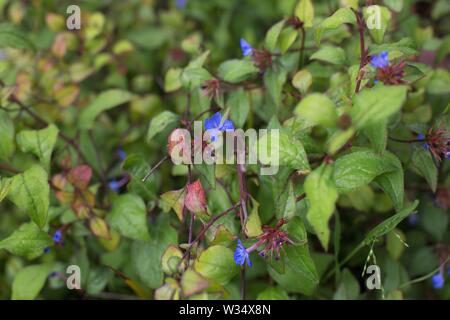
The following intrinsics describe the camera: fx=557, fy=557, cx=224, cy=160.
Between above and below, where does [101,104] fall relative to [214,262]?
above

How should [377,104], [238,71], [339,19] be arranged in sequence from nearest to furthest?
[377,104], [339,19], [238,71]

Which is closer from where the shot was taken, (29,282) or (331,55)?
(331,55)

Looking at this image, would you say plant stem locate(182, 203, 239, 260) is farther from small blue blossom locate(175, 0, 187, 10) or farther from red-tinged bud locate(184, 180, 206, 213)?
small blue blossom locate(175, 0, 187, 10)

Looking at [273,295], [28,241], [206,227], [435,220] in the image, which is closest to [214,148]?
[206,227]

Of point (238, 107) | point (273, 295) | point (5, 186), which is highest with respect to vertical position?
point (238, 107)

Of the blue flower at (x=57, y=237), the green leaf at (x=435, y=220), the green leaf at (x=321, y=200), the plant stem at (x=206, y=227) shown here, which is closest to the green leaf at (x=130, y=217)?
the blue flower at (x=57, y=237)

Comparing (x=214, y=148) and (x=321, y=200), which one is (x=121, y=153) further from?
(x=321, y=200)

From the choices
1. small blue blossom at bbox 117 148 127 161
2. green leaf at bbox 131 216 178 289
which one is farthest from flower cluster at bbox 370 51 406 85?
small blue blossom at bbox 117 148 127 161

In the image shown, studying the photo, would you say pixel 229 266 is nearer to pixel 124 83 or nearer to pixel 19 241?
pixel 19 241
